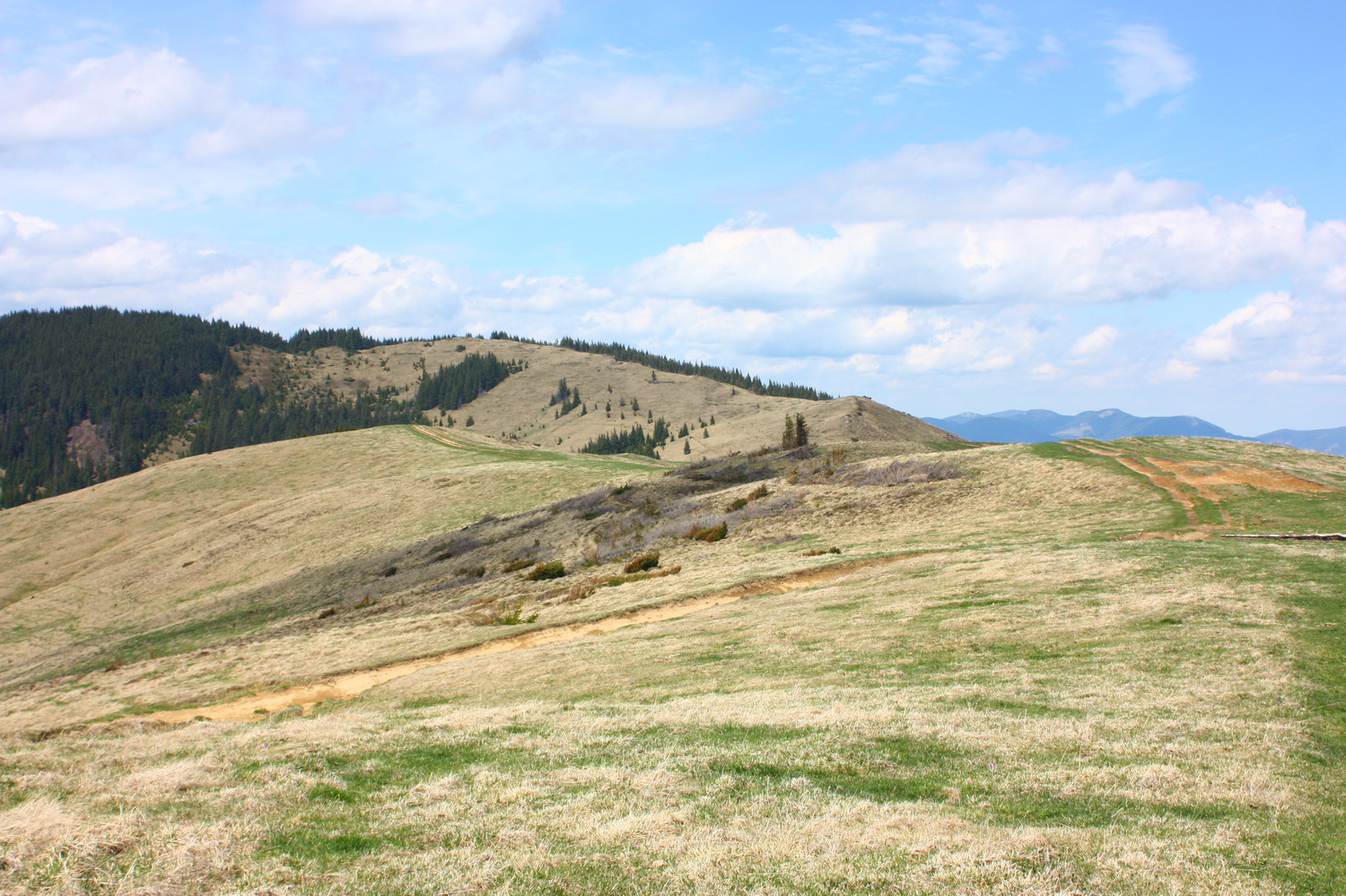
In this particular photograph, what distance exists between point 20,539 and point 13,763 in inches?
3179

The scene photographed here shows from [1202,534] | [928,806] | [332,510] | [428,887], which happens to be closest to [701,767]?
[928,806]

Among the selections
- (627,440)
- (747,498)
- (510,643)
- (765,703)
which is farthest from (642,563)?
(627,440)

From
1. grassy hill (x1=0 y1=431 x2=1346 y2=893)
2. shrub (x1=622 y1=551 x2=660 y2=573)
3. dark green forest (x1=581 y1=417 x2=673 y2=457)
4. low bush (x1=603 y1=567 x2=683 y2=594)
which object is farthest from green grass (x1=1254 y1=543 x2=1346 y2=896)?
dark green forest (x1=581 y1=417 x2=673 y2=457)

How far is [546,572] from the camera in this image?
39.8 metres

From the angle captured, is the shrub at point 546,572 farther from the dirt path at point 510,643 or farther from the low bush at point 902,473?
the low bush at point 902,473

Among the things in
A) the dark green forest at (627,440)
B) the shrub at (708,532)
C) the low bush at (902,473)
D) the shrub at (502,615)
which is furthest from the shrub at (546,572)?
the dark green forest at (627,440)

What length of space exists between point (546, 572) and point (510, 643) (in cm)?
1137

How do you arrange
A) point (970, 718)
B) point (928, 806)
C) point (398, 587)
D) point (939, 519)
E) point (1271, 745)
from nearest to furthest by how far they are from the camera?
point (928, 806)
point (1271, 745)
point (970, 718)
point (939, 519)
point (398, 587)

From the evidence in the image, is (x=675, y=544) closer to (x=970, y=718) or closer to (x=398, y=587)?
(x=398, y=587)

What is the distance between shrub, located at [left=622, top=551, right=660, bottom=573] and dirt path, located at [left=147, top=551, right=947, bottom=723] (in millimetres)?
7644

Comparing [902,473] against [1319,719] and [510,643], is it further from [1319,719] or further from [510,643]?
[1319,719]

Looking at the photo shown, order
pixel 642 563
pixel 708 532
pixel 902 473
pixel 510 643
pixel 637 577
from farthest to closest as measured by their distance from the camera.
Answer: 1. pixel 902 473
2. pixel 708 532
3. pixel 642 563
4. pixel 637 577
5. pixel 510 643

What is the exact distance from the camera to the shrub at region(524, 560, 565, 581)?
129 feet

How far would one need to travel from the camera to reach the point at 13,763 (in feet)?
37.1
